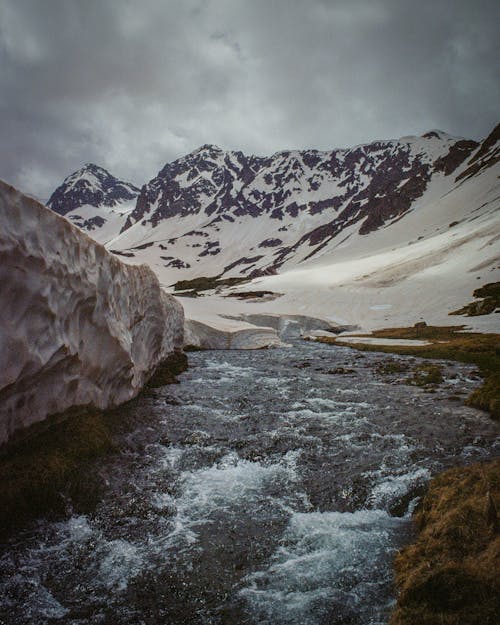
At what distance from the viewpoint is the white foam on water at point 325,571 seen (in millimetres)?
5344

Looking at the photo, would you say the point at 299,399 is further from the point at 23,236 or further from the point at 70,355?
the point at 23,236

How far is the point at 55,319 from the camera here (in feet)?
32.4

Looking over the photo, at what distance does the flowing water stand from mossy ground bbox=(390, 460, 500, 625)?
0.49 m

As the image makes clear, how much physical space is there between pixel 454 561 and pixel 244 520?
4.04 m

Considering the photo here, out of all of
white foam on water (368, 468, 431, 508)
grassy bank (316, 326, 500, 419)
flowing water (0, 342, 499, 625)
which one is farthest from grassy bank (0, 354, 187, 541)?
grassy bank (316, 326, 500, 419)

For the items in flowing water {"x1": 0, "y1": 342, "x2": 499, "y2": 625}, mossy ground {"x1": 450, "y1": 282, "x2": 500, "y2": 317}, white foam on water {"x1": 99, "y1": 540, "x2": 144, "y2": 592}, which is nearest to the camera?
flowing water {"x1": 0, "y1": 342, "x2": 499, "y2": 625}

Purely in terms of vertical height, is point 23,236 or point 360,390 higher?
point 23,236

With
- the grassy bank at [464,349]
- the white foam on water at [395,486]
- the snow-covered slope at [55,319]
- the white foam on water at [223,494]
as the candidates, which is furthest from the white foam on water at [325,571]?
the grassy bank at [464,349]

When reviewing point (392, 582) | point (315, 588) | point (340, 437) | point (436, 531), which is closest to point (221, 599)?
point (315, 588)

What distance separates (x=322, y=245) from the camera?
17712 cm

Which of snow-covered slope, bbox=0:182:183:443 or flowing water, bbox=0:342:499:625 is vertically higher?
snow-covered slope, bbox=0:182:183:443

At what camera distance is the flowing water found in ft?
18.1

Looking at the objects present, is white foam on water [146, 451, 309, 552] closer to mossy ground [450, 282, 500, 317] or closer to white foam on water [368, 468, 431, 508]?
white foam on water [368, 468, 431, 508]

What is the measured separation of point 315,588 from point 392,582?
48.8 inches
